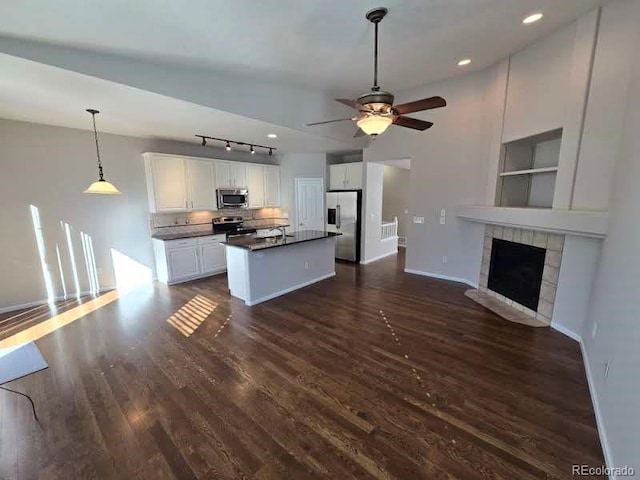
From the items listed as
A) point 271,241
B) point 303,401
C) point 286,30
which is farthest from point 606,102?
point 271,241

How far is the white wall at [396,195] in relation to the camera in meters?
8.57

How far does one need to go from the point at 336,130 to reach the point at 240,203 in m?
2.82

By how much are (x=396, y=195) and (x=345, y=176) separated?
2.78 meters

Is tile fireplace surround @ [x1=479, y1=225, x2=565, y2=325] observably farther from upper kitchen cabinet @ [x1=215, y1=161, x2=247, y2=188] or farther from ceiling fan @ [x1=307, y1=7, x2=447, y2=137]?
upper kitchen cabinet @ [x1=215, y1=161, x2=247, y2=188]

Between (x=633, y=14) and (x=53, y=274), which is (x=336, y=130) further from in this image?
(x=53, y=274)

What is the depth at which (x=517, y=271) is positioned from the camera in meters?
3.99

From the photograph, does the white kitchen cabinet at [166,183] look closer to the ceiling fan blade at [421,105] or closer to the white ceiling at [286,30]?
the white ceiling at [286,30]

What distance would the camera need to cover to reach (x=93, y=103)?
3254mm

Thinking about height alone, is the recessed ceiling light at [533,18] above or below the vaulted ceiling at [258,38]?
above

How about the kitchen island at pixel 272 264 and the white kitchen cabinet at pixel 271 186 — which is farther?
the white kitchen cabinet at pixel 271 186

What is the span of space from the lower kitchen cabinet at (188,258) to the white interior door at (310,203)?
2149 millimetres

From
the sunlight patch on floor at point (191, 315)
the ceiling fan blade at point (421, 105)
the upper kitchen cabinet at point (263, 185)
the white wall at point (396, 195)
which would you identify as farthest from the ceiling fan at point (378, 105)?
the white wall at point (396, 195)

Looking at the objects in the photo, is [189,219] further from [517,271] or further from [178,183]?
[517,271]

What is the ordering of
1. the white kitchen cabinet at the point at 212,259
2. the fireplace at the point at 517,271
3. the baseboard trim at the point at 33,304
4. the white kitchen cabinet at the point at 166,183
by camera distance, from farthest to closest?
the white kitchen cabinet at the point at 212,259
the white kitchen cabinet at the point at 166,183
the baseboard trim at the point at 33,304
the fireplace at the point at 517,271
